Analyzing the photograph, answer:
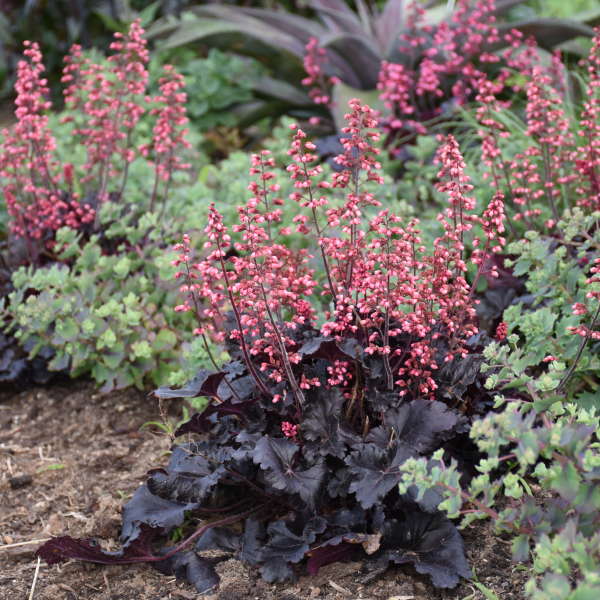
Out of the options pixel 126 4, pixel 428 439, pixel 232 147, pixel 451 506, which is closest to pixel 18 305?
pixel 428 439

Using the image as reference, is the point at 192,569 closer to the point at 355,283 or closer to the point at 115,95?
the point at 355,283

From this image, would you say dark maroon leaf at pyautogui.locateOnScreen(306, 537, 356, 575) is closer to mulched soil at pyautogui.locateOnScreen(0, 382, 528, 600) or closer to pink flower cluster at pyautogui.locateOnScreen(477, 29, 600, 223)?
mulched soil at pyautogui.locateOnScreen(0, 382, 528, 600)

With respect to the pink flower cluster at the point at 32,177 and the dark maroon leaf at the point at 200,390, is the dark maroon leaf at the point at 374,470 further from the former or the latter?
the pink flower cluster at the point at 32,177

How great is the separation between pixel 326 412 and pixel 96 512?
798mm

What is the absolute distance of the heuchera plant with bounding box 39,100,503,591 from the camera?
1995mm

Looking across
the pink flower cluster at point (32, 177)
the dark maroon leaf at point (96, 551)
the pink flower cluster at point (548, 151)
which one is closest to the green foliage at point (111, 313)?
the pink flower cluster at point (32, 177)

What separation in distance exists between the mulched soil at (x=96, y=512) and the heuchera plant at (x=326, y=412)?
0.06 meters

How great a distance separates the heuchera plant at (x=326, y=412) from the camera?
2.00m

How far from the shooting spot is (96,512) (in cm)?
239

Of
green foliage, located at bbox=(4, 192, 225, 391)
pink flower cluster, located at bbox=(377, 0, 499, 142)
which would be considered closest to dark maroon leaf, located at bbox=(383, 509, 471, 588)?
green foliage, located at bbox=(4, 192, 225, 391)

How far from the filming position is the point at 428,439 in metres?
2.01

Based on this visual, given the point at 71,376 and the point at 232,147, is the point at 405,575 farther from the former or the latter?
the point at 232,147

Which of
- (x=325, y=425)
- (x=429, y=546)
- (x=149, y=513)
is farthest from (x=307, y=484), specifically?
(x=149, y=513)

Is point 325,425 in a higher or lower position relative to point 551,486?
lower
